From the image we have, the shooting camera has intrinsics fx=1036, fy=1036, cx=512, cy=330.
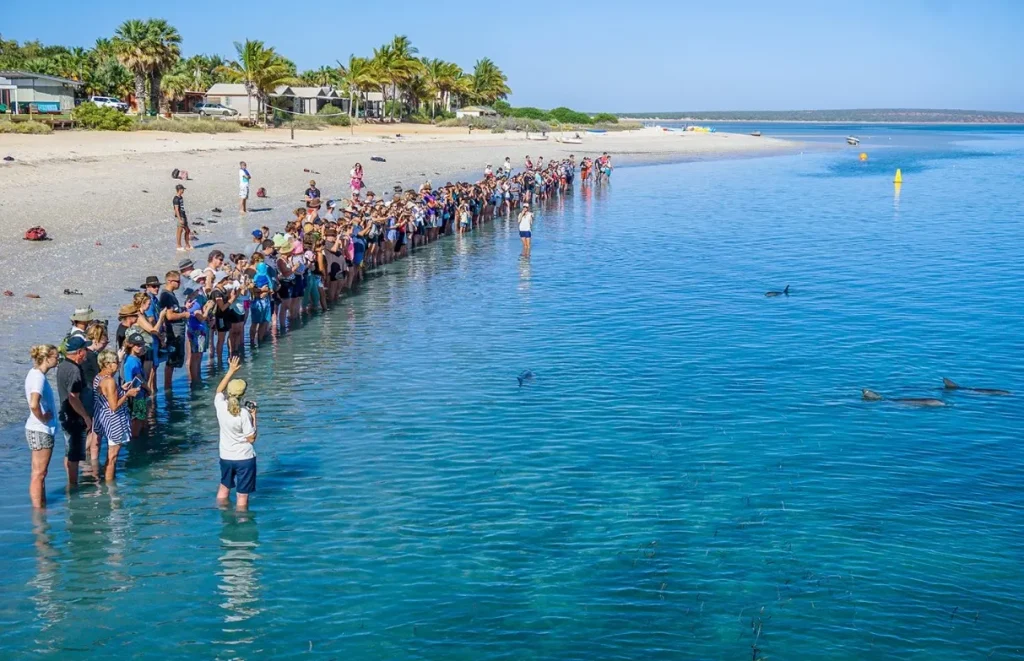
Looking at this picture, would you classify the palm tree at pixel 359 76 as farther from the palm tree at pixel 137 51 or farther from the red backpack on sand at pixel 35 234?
the red backpack on sand at pixel 35 234

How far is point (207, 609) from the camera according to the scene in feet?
31.1

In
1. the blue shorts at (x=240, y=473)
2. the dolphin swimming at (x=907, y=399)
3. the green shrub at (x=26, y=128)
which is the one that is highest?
the green shrub at (x=26, y=128)

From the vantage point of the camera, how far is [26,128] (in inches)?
1892

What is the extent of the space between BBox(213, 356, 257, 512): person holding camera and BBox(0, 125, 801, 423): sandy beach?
4554mm

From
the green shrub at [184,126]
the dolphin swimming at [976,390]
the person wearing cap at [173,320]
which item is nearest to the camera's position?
the person wearing cap at [173,320]

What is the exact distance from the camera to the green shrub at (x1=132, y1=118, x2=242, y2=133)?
57969mm

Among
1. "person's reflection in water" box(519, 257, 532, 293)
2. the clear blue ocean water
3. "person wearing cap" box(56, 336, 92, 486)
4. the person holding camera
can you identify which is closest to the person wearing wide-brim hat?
"person wearing cap" box(56, 336, 92, 486)

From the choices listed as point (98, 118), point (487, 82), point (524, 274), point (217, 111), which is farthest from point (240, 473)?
point (487, 82)

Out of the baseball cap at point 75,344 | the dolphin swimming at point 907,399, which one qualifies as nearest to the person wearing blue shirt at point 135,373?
the baseball cap at point 75,344

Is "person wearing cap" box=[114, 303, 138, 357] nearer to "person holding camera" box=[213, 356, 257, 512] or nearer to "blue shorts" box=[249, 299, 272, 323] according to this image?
"person holding camera" box=[213, 356, 257, 512]

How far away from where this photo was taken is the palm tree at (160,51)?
7100 centimetres

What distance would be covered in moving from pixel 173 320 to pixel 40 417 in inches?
168

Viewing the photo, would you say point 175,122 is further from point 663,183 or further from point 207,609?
point 207,609

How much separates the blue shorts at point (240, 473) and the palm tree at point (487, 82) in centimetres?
12557
